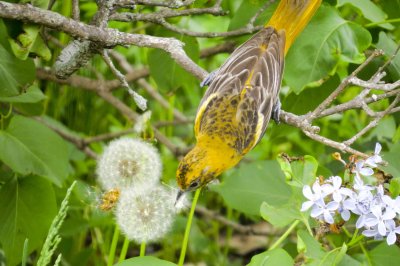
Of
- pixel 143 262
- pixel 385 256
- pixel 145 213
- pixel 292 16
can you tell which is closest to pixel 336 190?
pixel 385 256

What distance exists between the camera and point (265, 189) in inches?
141

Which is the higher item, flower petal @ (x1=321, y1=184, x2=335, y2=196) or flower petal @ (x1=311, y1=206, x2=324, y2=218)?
flower petal @ (x1=321, y1=184, x2=335, y2=196)

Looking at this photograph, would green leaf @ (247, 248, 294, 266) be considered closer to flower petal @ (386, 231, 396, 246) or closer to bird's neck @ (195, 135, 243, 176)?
flower petal @ (386, 231, 396, 246)

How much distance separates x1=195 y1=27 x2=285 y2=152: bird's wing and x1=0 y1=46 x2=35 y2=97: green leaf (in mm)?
941

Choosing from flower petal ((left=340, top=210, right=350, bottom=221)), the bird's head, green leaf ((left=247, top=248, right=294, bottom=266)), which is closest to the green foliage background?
green leaf ((left=247, top=248, right=294, bottom=266))

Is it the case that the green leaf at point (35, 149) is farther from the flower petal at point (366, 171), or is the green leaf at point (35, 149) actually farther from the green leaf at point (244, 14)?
the flower petal at point (366, 171)

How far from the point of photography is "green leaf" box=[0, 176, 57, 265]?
3.40 metres

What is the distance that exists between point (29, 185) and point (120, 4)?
3.21 feet

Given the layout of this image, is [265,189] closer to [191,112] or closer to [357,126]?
[357,126]

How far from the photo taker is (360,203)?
2604 mm

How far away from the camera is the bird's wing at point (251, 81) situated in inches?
145

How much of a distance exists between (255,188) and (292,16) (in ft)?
2.65

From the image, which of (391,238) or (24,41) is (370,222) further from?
(24,41)

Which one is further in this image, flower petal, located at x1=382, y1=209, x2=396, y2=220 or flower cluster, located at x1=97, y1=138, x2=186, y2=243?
flower cluster, located at x1=97, y1=138, x2=186, y2=243
